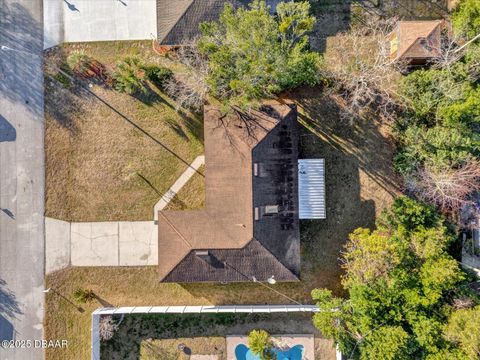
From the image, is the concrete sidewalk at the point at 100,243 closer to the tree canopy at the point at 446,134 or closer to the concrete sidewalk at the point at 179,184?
the concrete sidewalk at the point at 179,184

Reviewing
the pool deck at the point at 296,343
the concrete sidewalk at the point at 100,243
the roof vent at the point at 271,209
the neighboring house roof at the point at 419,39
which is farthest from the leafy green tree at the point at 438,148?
the concrete sidewalk at the point at 100,243

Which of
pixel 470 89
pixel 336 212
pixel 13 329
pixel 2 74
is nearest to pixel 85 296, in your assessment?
pixel 13 329

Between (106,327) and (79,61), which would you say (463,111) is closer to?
(79,61)

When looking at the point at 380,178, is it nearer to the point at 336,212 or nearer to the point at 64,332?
the point at 336,212

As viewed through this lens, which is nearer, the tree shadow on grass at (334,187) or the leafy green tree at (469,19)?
the leafy green tree at (469,19)

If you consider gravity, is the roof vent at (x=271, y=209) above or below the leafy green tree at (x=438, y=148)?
below

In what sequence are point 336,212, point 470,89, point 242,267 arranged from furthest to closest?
point 336,212 < point 242,267 < point 470,89
